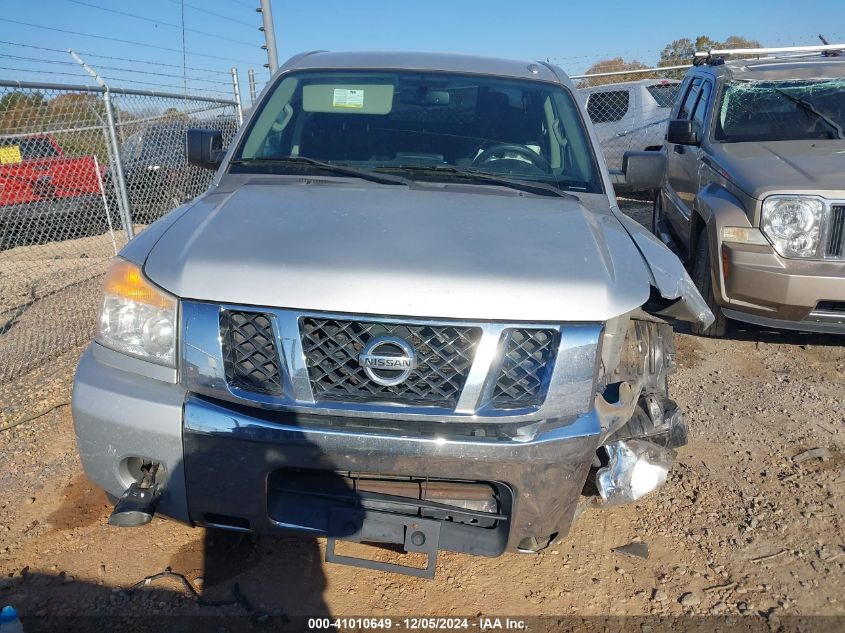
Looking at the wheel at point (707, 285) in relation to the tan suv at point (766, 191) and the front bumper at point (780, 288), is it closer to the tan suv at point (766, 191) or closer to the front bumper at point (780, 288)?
the tan suv at point (766, 191)

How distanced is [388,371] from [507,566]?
3.75ft

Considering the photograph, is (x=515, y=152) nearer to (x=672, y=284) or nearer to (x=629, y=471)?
(x=672, y=284)

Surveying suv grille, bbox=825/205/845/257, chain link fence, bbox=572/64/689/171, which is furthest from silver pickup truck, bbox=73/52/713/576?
chain link fence, bbox=572/64/689/171

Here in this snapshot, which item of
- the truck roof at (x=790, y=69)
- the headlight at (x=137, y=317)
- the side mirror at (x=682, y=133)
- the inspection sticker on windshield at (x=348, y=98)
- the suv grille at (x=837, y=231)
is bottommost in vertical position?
the suv grille at (x=837, y=231)

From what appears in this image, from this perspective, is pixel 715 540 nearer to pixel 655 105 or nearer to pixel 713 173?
pixel 713 173

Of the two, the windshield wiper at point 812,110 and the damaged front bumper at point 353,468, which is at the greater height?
the windshield wiper at point 812,110

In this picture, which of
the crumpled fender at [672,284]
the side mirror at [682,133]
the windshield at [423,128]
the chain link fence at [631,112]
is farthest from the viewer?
the chain link fence at [631,112]

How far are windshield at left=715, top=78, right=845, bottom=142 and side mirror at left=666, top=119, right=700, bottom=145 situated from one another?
0.65 ft

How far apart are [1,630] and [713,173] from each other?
5184 mm

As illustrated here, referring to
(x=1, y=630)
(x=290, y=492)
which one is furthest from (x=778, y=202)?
(x=1, y=630)

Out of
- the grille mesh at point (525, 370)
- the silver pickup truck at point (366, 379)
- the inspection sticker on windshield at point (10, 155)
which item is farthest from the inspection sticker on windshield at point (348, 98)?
the inspection sticker on windshield at point (10, 155)

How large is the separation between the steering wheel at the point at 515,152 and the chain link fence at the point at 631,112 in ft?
28.6

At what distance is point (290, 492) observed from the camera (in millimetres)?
2332

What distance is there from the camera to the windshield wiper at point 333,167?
309 centimetres
